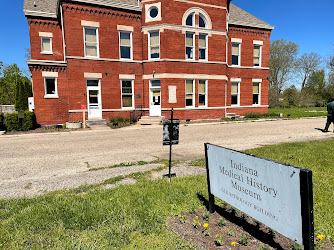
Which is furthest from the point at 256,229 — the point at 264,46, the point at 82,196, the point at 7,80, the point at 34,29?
the point at 7,80

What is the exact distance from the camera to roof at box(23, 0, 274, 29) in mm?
19047

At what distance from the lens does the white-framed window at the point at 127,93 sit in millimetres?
20109

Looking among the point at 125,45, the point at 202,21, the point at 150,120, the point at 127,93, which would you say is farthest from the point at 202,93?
the point at 125,45

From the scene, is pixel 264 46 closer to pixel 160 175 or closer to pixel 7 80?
pixel 160 175

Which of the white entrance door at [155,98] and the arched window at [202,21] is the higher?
the arched window at [202,21]

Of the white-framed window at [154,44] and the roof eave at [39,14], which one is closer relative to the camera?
the roof eave at [39,14]

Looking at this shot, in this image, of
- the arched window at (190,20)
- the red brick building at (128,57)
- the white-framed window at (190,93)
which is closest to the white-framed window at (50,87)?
the red brick building at (128,57)

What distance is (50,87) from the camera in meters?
18.6

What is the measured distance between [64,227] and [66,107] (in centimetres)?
1740

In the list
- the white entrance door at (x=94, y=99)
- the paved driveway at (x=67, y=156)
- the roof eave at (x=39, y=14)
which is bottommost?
the paved driveway at (x=67, y=156)

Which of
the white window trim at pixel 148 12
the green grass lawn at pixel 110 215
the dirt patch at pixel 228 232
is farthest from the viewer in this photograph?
the white window trim at pixel 148 12

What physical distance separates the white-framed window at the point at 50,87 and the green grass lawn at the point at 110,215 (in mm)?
15804

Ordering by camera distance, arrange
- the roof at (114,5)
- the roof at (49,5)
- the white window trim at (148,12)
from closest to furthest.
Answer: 1. the roof at (49,5)
2. the roof at (114,5)
3. the white window trim at (148,12)

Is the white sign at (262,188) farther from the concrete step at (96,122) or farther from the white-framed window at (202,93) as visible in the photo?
the white-framed window at (202,93)
